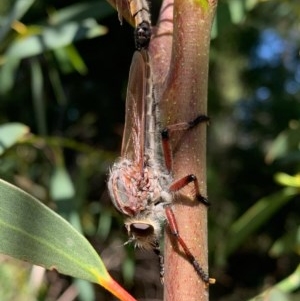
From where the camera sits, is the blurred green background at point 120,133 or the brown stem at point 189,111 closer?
the brown stem at point 189,111

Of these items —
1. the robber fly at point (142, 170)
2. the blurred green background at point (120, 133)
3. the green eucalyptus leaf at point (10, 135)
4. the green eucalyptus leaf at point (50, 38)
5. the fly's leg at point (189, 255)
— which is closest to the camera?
the fly's leg at point (189, 255)

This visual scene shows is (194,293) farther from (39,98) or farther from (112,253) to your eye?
(112,253)

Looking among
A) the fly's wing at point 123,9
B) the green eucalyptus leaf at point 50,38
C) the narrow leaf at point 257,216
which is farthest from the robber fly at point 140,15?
the narrow leaf at point 257,216

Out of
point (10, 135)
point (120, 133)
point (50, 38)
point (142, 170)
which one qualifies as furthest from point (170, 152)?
point (120, 133)

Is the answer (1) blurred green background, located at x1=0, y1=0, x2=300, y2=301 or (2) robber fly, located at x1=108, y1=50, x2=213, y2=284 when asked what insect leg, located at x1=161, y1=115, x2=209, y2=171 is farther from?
(1) blurred green background, located at x1=0, y1=0, x2=300, y2=301

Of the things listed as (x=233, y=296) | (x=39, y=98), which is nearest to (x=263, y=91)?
(x=233, y=296)

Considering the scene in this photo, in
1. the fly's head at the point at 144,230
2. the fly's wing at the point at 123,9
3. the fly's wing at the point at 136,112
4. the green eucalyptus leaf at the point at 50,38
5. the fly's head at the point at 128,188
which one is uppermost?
the fly's wing at the point at 123,9

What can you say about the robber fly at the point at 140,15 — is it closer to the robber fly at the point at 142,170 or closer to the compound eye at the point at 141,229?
the robber fly at the point at 142,170
